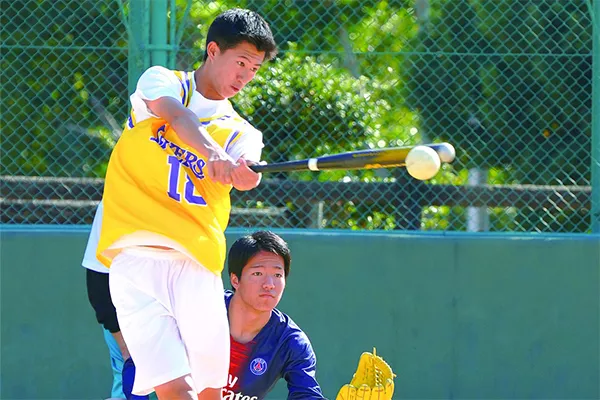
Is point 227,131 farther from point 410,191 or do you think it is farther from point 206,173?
point 410,191

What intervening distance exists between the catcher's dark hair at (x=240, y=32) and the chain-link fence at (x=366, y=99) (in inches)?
93.0

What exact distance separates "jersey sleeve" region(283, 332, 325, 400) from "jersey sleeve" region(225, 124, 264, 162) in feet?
3.01

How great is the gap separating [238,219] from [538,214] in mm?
1823

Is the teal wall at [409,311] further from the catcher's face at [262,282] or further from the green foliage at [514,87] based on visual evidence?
the catcher's face at [262,282]

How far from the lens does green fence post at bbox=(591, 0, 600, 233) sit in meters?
5.91

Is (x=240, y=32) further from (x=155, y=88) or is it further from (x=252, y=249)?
(x=252, y=249)

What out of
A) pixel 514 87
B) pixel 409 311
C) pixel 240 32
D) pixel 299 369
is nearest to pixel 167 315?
pixel 299 369

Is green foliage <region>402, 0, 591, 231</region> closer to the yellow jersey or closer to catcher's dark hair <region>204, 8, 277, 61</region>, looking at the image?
catcher's dark hair <region>204, 8, 277, 61</region>

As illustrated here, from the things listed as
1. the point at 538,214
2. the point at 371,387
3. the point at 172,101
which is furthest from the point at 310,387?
the point at 538,214

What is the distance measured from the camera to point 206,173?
3.42 m

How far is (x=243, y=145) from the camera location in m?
3.47

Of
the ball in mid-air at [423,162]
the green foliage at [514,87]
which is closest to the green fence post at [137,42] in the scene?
the green foliage at [514,87]

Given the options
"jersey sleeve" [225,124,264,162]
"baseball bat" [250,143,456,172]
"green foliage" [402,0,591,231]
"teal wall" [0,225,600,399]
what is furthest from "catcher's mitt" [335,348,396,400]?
"green foliage" [402,0,591,231]

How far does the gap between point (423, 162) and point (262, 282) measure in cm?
133
